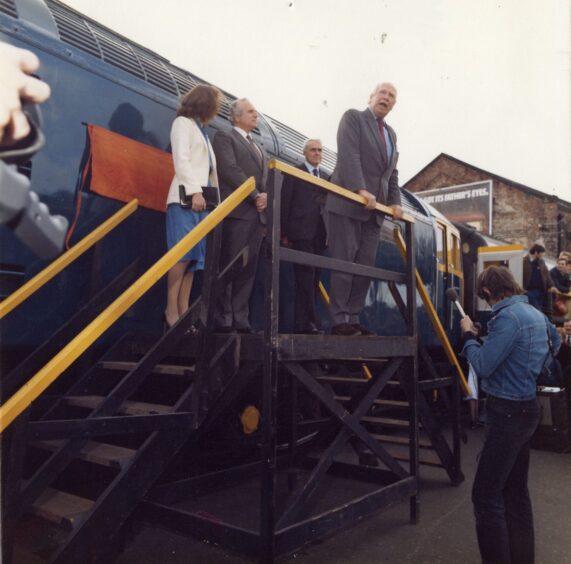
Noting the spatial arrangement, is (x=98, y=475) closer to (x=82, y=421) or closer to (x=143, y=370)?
(x=143, y=370)

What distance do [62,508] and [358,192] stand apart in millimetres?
2549

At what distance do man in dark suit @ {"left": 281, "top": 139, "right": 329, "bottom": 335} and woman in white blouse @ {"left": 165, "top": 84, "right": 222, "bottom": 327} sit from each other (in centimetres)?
81

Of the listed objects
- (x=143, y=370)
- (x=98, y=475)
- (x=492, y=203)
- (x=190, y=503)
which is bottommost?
(x=190, y=503)

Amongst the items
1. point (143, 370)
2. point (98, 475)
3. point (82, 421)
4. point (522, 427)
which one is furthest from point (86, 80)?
point (522, 427)

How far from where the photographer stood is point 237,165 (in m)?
3.51

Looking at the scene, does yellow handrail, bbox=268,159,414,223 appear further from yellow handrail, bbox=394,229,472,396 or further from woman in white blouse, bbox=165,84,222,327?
woman in white blouse, bbox=165,84,222,327

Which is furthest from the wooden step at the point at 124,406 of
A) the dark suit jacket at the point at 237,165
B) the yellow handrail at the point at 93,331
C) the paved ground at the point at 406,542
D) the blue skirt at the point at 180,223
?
the dark suit jacket at the point at 237,165

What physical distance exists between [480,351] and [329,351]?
84 centimetres

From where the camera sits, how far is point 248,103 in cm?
359

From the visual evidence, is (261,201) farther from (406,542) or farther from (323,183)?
(406,542)

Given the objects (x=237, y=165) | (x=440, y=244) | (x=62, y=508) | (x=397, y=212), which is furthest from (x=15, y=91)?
(x=440, y=244)

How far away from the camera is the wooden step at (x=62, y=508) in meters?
2.25

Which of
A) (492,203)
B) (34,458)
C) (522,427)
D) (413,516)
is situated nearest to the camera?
(522,427)

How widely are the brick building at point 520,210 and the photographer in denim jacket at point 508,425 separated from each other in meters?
22.0
